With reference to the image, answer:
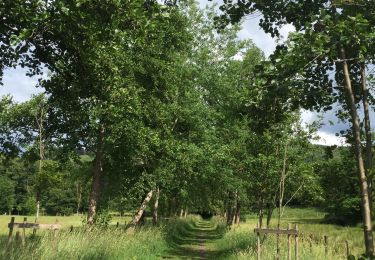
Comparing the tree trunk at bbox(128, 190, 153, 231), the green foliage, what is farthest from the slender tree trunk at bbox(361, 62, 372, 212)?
the green foliage

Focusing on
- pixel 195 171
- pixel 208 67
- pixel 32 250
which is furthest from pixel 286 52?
pixel 208 67

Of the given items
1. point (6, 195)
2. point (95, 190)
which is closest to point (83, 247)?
point (95, 190)

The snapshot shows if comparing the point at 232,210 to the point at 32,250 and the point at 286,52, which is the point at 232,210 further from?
the point at 286,52

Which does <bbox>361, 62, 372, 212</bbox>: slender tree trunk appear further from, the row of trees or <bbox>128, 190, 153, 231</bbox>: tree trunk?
<bbox>128, 190, 153, 231</bbox>: tree trunk

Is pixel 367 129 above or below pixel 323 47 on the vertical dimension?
below

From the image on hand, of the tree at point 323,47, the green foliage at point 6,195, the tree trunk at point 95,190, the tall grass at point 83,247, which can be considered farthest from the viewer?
the green foliage at point 6,195

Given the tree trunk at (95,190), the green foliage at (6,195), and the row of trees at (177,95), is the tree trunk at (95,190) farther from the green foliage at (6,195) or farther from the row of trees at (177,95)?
the green foliage at (6,195)

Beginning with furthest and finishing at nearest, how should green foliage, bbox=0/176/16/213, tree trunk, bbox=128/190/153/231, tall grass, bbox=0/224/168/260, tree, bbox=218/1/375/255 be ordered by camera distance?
green foliage, bbox=0/176/16/213, tree trunk, bbox=128/190/153/231, tall grass, bbox=0/224/168/260, tree, bbox=218/1/375/255

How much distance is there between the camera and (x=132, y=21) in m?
6.28

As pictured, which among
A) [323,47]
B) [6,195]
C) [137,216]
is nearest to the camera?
[323,47]

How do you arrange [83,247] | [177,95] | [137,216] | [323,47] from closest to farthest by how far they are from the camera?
[323,47]
[83,247]
[137,216]
[177,95]

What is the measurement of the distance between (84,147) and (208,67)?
11930 mm

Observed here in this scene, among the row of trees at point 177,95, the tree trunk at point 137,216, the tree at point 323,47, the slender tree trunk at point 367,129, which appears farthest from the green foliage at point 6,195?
the slender tree trunk at point 367,129

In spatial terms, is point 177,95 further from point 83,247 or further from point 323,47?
point 323,47
